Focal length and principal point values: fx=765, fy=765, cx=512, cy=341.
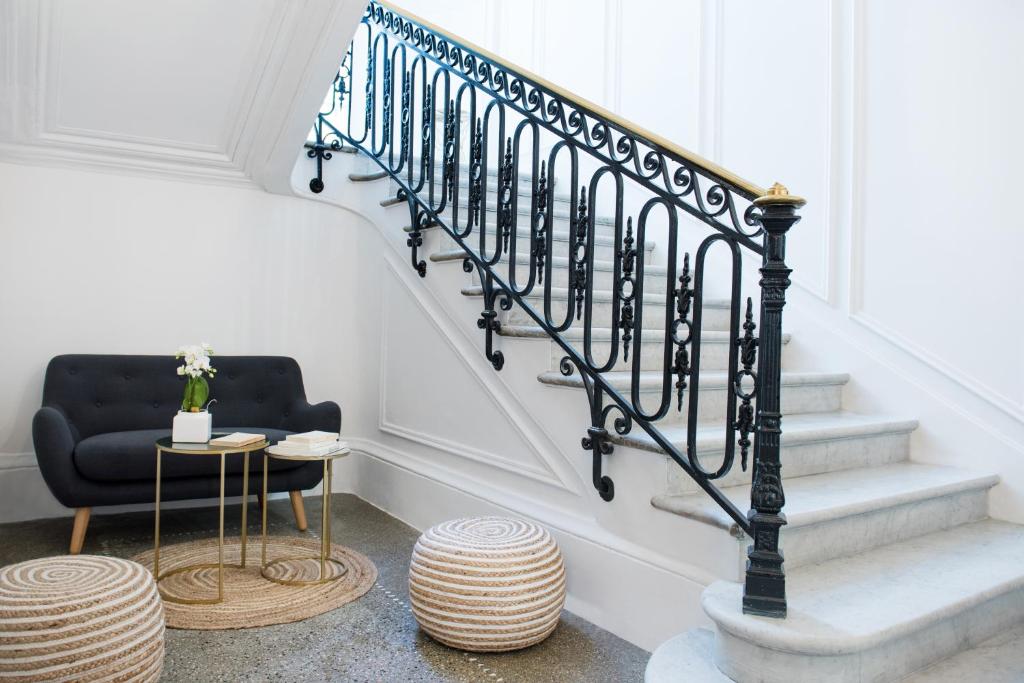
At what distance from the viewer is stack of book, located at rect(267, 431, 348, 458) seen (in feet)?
9.74

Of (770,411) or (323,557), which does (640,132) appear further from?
(323,557)

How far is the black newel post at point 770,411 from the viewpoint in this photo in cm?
192

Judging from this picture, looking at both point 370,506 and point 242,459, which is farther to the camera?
point 370,506

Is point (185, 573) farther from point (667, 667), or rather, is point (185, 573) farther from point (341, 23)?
point (341, 23)

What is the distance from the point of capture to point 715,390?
2.84m

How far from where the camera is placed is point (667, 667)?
77.7 inches

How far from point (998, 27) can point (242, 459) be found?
3596 mm

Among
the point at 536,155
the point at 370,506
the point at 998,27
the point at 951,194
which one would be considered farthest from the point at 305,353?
the point at 998,27

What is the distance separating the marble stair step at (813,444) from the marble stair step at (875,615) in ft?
1.27

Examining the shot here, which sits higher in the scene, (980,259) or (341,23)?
(341,23)

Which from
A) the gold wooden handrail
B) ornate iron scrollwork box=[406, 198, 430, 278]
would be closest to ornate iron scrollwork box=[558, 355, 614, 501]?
the gold wooden handrail

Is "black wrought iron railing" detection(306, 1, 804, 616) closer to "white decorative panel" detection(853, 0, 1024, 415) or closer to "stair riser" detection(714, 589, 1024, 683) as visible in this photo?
"stair riser" detection(714, 589, 1024, 683)

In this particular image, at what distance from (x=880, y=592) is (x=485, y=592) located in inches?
43.7

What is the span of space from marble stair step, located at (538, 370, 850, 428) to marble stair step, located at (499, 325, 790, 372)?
77 mm
